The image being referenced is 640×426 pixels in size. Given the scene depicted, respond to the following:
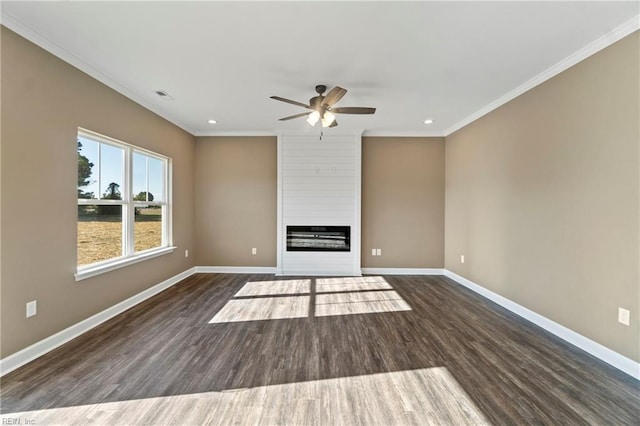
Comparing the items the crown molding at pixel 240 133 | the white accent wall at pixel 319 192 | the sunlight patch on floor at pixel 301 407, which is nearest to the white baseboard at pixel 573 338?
the sunlight patch on floor at pixel 301 407

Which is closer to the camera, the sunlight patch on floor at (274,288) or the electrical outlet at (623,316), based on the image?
the electrical outlet at (623,316)

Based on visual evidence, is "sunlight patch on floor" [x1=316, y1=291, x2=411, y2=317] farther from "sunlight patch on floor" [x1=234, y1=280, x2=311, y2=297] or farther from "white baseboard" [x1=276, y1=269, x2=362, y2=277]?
"white baseboard" [x1=276, y1=269, x2=362, y2=277]

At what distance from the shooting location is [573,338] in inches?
100

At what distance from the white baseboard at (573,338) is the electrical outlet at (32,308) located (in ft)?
15.9

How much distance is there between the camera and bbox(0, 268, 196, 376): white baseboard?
6.83 ft

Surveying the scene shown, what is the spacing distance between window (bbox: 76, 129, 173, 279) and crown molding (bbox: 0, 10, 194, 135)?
→ 1.98 feet

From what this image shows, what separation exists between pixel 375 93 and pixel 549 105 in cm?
185

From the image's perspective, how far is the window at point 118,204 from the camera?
286cm

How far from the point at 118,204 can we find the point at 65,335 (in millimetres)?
1502

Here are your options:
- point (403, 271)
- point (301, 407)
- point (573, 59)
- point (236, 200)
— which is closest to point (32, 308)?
point (301, 407)

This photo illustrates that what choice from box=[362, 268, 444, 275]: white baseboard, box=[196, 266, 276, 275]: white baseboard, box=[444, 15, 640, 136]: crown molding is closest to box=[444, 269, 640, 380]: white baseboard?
box=[362, 268, 444, 275]: white baseboard

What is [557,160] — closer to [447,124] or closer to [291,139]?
[447,124]

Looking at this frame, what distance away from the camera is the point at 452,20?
202 cm

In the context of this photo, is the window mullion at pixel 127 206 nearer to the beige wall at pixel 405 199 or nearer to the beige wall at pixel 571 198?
the beige wall at pixel 405 199
